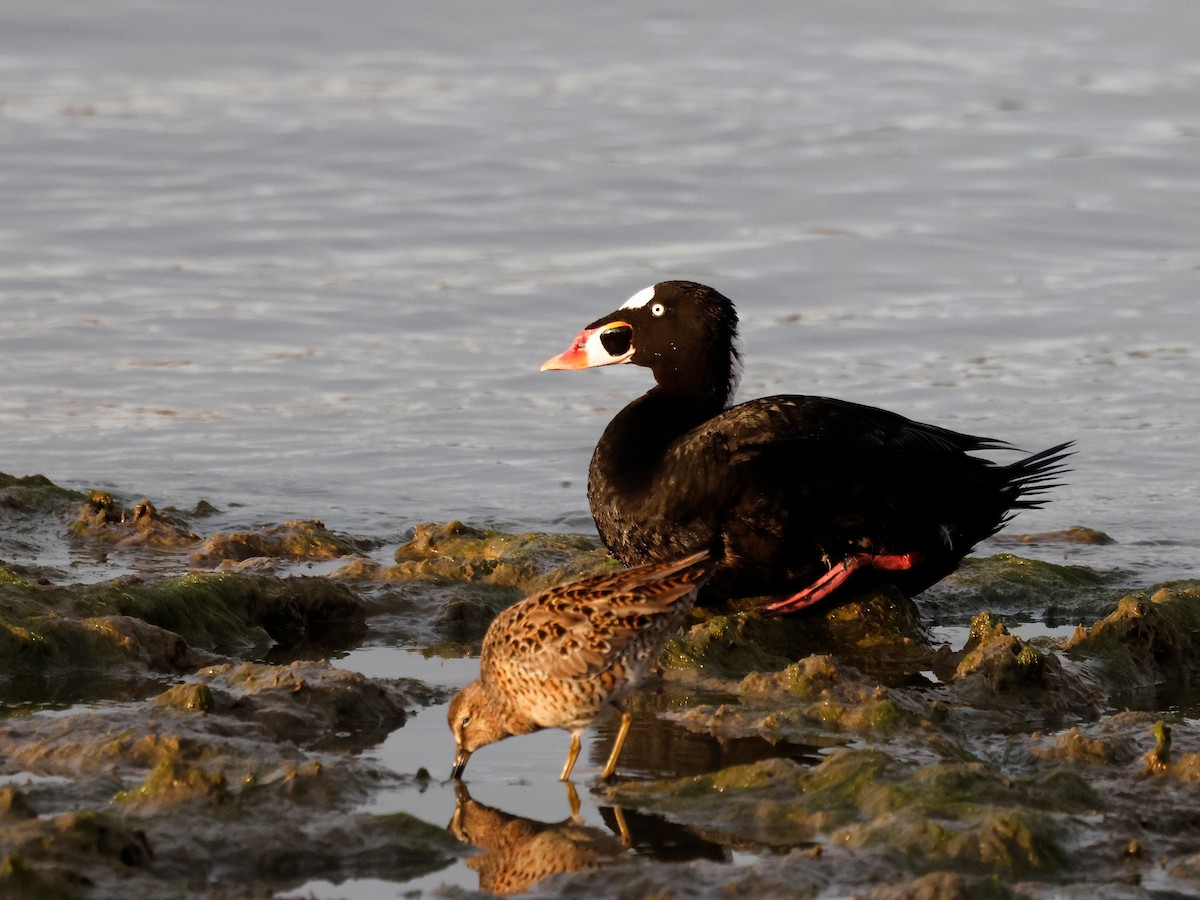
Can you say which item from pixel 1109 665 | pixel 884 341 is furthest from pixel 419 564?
pixel 884 341

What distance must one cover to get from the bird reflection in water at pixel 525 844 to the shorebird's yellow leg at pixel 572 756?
242 millimetres

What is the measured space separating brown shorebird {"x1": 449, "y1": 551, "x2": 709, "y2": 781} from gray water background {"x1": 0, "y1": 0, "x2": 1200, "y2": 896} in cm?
20

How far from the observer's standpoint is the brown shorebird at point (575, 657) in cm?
599

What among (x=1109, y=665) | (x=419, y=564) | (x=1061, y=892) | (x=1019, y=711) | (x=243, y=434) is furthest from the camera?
(x=243, y=434)

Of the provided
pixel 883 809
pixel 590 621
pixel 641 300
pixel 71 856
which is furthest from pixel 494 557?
pixel 71 856

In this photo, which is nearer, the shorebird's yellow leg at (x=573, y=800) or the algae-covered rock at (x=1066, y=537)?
the shorebird's yellow leg at (x=573, y=800)

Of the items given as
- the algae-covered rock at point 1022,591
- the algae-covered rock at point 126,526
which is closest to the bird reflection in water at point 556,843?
the algae-covered rock at point 1022,591

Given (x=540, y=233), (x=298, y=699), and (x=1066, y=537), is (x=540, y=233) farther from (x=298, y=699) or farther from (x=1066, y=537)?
(x=298, y=699)

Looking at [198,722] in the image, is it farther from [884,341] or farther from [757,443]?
[884,341]

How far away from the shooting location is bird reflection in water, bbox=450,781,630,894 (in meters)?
5.13

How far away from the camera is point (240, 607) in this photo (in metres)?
7.60

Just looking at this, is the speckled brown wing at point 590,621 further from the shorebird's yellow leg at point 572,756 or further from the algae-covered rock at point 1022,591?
the algae-covered rock at point 1022,591

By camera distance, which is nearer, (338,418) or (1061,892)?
(1061,892)

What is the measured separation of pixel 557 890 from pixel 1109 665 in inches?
121
